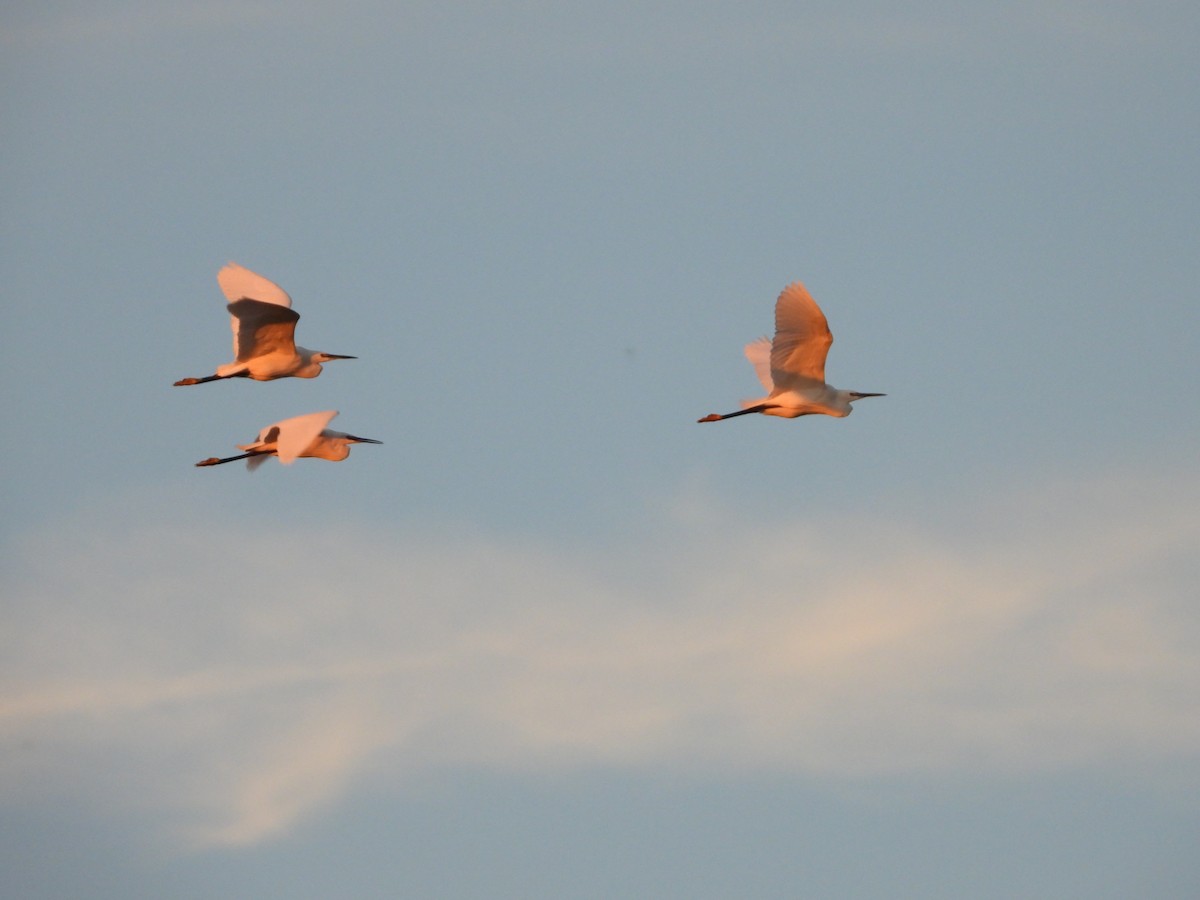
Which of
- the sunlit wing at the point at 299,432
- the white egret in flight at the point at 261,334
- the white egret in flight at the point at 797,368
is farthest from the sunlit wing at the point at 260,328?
the white egret in flight at the point at 797,368

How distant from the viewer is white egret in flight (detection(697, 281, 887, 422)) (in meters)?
32.9

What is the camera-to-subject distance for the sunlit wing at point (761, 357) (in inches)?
1441

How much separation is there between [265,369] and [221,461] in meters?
1.88

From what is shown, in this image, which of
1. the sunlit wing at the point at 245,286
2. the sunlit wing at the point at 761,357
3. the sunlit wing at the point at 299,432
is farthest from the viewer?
the sunlit wing at the point at 761,357

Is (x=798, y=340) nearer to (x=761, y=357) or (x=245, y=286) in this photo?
(x=761, y=357)

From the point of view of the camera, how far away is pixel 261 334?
34750 mm

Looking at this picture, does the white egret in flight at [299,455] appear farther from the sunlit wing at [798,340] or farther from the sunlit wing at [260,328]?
the sunlit wing at [798,340]

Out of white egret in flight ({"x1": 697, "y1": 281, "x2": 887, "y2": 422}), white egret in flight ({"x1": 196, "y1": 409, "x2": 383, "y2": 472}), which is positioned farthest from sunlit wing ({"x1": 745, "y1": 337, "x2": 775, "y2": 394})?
white egret in flight ({"x1": 196, "y1": 409, "x2": 383, "y2": 472})

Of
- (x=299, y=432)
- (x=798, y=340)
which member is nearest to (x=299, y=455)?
(x=299, y=432)

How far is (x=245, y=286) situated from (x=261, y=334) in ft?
4.87

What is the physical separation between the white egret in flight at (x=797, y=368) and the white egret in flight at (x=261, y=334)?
652cm

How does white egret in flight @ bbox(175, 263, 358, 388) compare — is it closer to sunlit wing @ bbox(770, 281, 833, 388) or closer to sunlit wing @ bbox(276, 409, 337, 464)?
sunlit wing @ bbox(276, 409, 337, 464)

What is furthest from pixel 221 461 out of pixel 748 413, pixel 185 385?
pixel 748 413

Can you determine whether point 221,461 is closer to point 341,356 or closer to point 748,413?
point 341,356
